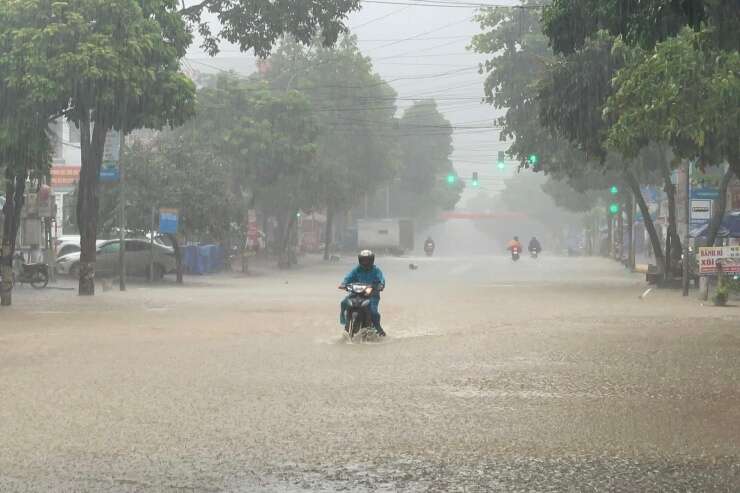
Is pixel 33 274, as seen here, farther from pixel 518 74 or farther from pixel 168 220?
pixel 518 74

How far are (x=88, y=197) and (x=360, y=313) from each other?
1402cm

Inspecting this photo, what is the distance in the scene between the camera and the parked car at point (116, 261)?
127ft

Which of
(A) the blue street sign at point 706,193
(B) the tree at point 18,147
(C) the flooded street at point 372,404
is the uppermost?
(B) the tree at point 18,147

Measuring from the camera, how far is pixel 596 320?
20.9 m

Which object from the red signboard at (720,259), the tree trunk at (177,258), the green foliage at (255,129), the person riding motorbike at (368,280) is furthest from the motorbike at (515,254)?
the person riding motorbike at (368,280)

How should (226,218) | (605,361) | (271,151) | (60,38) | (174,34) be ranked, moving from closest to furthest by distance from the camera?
1. (605,361)
2. (60,38)
3. (174,34)
4. (226,218)
5. (271,151)

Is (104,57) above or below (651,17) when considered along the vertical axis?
above

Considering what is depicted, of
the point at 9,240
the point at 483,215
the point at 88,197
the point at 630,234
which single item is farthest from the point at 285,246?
the point at 483,215

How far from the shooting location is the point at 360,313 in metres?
16.9

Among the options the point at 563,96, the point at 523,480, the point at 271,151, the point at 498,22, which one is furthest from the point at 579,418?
the point at 271,151

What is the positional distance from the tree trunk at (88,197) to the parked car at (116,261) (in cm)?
932

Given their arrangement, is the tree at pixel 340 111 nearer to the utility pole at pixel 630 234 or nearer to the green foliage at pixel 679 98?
the utility pole at pixel 630 234

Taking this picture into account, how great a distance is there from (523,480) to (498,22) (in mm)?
33638

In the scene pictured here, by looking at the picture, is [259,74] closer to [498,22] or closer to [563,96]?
[498,22]
